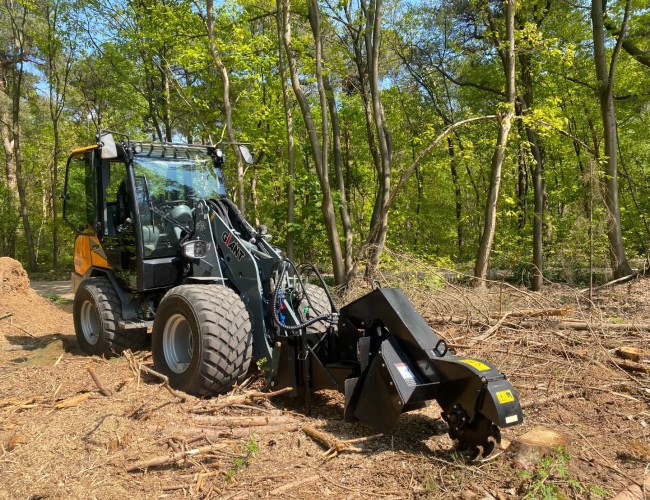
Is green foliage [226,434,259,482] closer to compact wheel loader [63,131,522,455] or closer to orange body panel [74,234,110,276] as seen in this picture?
compact wheel loader [63,131,522,455]

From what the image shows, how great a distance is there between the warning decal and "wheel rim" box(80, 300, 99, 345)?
443 cm

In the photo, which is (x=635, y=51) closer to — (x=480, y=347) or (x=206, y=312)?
(x=480, y=347)

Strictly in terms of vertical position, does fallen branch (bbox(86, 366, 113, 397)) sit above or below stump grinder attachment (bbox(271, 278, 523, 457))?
below

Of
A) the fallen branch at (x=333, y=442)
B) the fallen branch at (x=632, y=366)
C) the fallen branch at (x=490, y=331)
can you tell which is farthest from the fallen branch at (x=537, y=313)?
the fallen branch at (x=333, y=442)

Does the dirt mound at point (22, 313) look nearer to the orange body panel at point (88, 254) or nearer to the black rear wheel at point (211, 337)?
the orange body panel at point (88, 254)

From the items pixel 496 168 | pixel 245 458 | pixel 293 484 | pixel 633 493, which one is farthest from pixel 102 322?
pixel 496 168

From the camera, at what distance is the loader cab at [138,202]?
19.3 feet

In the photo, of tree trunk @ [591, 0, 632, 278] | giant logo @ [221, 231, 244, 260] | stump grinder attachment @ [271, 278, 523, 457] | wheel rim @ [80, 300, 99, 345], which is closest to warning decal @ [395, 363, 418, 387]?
stump grinder attachment @ [271, 278, 523, 457]

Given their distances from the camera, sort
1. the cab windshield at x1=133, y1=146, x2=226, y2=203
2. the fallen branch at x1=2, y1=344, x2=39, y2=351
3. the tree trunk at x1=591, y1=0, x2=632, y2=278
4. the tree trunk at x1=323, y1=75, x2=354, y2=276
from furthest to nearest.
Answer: the tree trunk at x1=591, y1=0, x2=632, y2=278
the tree trunk at x1=323, y1=75, x2=354, y2=276
the fallen branch at x1=2, y1=344, x2=39, y2=351
the cab windshield at x1=133, y1=146, x2=226, y2=203

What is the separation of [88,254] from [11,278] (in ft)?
13.0

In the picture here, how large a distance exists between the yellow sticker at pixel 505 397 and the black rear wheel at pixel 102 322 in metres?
4.58

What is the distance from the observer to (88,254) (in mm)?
7203

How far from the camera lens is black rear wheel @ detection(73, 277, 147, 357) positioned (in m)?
6.19

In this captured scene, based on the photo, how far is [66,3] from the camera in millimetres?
18688
